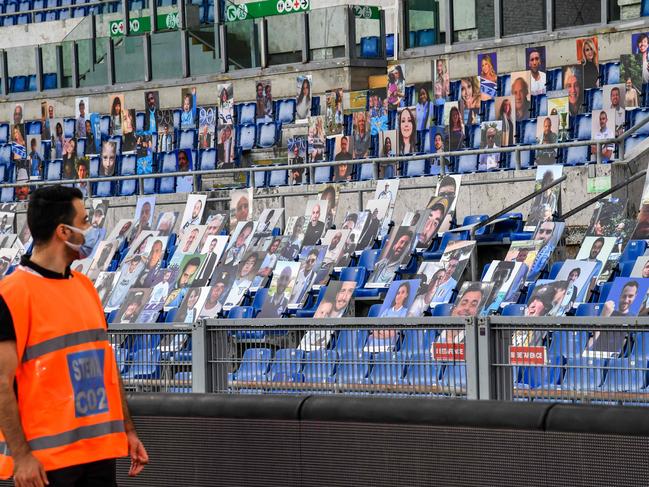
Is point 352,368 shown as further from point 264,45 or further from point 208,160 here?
point 264,45

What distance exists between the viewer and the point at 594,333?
22.1 ft

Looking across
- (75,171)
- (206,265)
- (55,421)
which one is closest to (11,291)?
(55,421)

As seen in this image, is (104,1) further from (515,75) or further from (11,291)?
(11,291)

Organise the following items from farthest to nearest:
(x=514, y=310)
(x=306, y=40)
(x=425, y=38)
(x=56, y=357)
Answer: (x=306, y=40) → (x=425, y=38) → (x=514, y=310) → (x=56, y=357)

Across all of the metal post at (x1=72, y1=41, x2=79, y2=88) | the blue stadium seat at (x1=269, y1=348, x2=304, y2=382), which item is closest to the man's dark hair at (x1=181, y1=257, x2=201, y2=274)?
the metal post at (x1=72, y1=41, x2=79, y2=88)

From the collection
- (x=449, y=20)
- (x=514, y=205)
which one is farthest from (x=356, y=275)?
(x=449, y=20)

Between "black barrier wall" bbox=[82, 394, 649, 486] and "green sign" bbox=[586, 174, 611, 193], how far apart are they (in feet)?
28.4

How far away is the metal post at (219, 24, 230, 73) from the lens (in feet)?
75.7

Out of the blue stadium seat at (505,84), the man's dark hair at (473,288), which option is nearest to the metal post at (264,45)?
the blue stadium seat at (505,84)

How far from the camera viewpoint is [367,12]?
2198cm

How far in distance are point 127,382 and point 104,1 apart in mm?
21618

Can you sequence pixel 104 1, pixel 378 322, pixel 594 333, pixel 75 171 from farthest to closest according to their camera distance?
pixel 104 1
pixel 75 171
pixel 378 322
pixel 594 333

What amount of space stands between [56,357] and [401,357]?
8.86ft

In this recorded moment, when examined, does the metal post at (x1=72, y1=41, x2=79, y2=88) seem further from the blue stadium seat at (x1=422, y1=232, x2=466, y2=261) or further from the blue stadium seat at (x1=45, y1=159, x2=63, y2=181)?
the blue stadium seat at (x1=422, y1=232, x2=466, y2=261)
